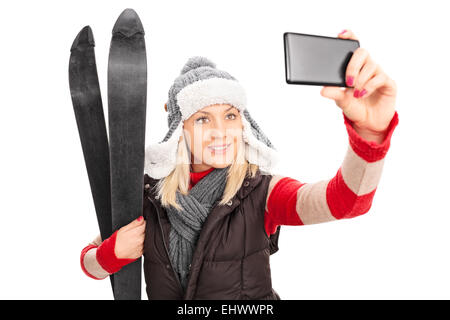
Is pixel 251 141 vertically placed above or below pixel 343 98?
below

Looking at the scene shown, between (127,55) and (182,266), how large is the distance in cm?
80

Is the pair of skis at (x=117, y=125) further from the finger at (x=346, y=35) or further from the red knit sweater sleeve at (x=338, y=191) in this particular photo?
the finger at (x=346, y=35)

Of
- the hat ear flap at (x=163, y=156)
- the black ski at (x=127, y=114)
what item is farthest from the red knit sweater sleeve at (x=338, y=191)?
the black ski at (x=127, y=114)

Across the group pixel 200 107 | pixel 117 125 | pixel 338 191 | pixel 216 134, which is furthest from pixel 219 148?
pixel 338 191

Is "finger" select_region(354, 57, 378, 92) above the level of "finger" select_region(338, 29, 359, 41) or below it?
below

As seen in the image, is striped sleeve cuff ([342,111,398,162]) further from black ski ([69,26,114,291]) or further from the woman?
black ski ([69,26,114,291])

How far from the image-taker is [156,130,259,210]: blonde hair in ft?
5.75

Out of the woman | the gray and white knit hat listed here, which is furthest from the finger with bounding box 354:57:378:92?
the gray and white knit hat

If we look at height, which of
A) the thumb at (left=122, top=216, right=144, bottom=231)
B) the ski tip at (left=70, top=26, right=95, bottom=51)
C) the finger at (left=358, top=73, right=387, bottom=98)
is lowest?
the thumb at (left=122, top=216, right=144, bottom=231)

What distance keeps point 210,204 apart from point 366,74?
2.57ft

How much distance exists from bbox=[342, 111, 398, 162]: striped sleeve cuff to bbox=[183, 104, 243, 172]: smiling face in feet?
1.80

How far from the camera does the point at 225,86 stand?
1731mm
